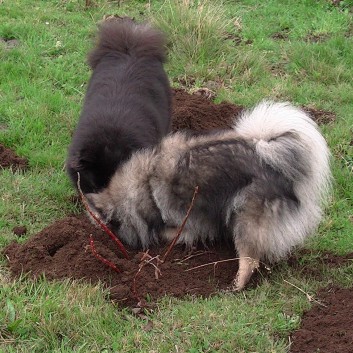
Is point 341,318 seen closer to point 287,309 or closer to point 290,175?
point 287,309

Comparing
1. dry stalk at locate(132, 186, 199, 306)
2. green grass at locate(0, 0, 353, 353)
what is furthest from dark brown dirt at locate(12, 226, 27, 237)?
dry stalk at locate(132, 186, 199, 306)

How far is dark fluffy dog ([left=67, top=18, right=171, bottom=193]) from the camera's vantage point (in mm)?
4742

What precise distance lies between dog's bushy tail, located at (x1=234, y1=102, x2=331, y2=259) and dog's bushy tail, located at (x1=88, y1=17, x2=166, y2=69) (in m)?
1.80

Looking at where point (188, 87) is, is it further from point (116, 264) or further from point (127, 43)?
point (116, 264)

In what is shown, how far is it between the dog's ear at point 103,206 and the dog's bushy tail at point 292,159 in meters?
1.11

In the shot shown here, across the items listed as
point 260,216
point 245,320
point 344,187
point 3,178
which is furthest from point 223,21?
point 245,320

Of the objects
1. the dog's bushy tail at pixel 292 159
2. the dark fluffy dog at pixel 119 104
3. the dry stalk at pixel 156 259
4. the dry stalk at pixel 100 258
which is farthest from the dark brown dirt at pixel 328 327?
the dark fluffy dog at pixel 119 104

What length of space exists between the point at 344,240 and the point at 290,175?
3.31ft

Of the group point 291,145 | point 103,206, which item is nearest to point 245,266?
point 291,145

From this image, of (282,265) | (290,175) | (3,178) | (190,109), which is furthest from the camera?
(190,109)

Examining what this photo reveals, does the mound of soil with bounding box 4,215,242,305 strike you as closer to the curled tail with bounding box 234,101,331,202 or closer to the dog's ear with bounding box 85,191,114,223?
the dog's ear with bounding box 85,191,114,223

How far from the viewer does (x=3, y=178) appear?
216 inches

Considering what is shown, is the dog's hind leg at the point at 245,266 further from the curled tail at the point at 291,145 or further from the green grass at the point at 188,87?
the curled tail at the point at 291,145

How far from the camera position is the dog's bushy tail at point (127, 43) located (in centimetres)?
586
